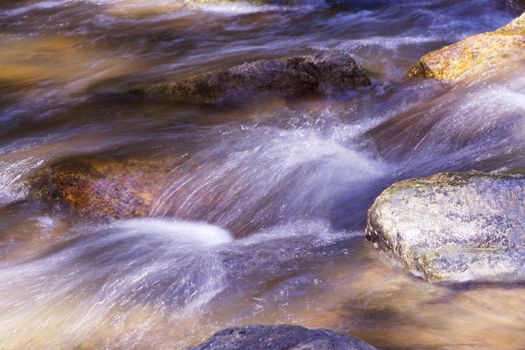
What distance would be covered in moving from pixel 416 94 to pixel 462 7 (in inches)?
166

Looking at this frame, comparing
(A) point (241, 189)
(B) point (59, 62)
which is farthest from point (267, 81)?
(B) point (59, 62)

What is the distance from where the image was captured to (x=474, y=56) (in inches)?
286

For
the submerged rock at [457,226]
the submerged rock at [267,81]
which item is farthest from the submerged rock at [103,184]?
the submerged rock at [457,226]

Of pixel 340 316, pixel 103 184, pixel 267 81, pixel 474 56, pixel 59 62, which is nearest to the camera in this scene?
pixel 340 316

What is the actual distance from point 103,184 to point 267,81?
7.72 ft

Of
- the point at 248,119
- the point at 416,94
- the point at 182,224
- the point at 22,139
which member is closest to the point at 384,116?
the point at 416,94

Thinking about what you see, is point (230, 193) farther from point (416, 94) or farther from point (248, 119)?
point (416, 94)

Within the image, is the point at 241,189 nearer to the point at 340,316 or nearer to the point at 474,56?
the point at 340,316

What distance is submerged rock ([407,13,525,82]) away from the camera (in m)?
7.12

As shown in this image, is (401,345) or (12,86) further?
(12,86)

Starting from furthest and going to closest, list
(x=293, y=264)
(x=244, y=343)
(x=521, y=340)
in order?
(x=293, y=264) < (x=521, y=340) < (x=244, y=343)

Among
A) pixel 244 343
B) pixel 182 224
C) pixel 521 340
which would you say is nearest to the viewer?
pixel 244 343

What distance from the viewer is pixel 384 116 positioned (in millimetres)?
6852

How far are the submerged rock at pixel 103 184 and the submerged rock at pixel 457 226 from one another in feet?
6.78
